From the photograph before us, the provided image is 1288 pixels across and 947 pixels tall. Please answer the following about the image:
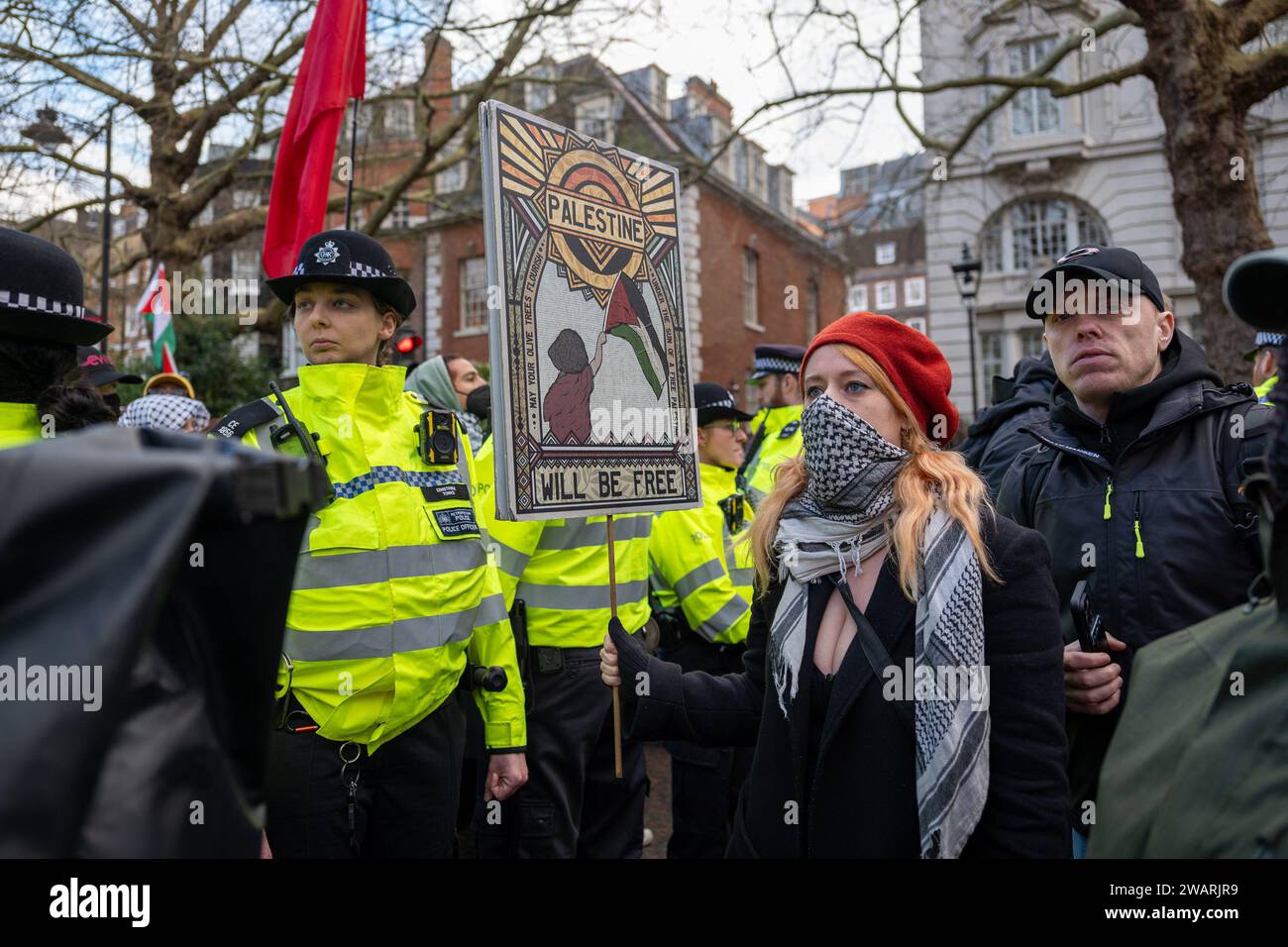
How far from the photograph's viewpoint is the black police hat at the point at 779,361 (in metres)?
6.86

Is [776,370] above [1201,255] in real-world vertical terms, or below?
below

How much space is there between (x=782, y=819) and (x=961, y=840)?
1.32 feet

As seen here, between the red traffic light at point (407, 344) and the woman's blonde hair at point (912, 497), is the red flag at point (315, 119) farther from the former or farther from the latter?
the red traffic light at point (407, 344)

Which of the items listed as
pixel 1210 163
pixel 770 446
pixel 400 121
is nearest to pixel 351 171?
pixel 770 446

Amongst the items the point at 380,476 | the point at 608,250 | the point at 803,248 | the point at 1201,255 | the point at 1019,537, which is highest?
the point at 803,248

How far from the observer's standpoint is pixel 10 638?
2.90ft

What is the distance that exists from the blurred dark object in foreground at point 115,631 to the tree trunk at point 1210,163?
781cm

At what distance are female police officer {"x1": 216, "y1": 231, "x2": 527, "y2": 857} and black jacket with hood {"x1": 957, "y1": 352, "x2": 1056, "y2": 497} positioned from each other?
202 centimetres

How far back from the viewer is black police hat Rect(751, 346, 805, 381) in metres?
6.86

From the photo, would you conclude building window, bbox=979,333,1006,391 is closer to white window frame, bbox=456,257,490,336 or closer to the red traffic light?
white window frame, bbox=456,257,490,336

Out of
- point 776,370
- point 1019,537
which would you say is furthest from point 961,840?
point 776,370

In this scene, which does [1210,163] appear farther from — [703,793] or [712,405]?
[703,793]

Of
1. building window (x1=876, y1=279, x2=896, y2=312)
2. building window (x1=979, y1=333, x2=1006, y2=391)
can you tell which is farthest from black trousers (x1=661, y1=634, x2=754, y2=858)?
building window (x1=876, y1=279, x2=896, y2=312)
